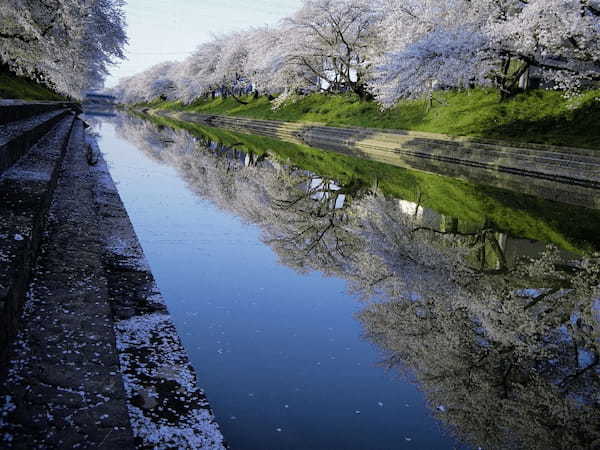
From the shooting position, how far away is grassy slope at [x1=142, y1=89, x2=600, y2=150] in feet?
59.5

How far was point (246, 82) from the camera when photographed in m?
59.4

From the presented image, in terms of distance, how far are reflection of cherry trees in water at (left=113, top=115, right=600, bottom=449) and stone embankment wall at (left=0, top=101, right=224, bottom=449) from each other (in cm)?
160

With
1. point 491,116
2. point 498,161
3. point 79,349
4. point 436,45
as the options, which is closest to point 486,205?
point 498,161

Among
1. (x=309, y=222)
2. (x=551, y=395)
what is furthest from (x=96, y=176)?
(x=551, y=395)

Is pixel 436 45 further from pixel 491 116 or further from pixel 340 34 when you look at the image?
pixel 340 34

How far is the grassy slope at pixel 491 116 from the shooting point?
18.1 meters

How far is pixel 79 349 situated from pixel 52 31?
1973 cm

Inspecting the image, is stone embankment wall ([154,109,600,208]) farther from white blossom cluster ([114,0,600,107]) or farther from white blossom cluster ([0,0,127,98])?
white blossom cluster ([0,0,127,98])

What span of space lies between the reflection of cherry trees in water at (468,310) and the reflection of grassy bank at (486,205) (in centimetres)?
55

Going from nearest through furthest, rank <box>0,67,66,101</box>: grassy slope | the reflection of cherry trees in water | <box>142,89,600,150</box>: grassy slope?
the reflection of cherry trees in water, <box>0,67,66,101</box>: grassy slope, <box>142,89,600,150</box>: grassy slope

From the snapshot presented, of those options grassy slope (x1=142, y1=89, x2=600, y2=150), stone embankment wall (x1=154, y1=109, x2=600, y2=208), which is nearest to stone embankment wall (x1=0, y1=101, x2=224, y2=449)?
stone embankment wall (x1=154, y1=109, x2=600, y2=208)

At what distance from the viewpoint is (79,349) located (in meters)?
2.17

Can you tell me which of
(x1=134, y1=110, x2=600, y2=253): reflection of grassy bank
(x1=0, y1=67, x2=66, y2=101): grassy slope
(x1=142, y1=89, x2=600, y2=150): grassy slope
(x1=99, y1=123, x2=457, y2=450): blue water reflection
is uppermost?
(x1=0, y1=67, x2=66, y2=101): grassy slope

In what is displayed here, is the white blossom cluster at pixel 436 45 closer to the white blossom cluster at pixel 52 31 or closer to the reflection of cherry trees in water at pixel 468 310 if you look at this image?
the reflection of cherry trees in water at pixel 468 310
